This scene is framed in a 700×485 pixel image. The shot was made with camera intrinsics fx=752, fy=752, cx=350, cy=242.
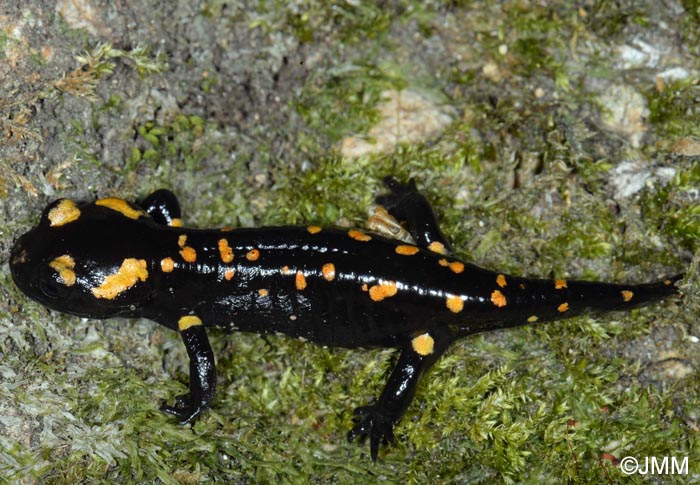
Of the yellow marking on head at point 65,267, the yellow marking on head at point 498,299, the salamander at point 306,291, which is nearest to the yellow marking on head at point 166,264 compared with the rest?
the salamander at point 306,291

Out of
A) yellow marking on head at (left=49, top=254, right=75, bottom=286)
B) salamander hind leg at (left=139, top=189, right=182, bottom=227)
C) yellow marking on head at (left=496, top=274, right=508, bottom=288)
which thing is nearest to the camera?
yellow marking on head at (left=49, top=254, right=75, bottom=286)

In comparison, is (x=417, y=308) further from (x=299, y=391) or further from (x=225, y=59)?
(x=225, y=59)

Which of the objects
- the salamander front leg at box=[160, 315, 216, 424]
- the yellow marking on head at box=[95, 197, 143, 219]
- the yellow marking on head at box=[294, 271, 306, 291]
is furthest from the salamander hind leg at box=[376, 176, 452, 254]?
the yellow marking on head at box=[95, 197, 143, 219]

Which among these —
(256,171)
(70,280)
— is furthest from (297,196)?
(70,280)

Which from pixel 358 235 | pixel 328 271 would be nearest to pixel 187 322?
pixel 328 271

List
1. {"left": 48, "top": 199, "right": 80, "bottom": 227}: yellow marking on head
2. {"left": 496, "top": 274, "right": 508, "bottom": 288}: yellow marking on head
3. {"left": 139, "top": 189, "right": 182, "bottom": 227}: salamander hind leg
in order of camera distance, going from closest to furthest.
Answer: {"left": 48, "top": 199, "right": 80, "bottom": 227}: yellow marking on head, {"left": 496, "top": 274, "right": 508, "bottom": 288}: yellow marking on head, {"left": 139, "top": 189, "right": 182, "bottom": 227}: salamander hind leg

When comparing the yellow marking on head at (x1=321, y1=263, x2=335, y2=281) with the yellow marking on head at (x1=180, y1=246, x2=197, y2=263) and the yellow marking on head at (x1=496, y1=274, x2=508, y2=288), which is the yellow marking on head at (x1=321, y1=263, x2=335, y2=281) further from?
the yellow marking on head at (x1=496, y1=274, x2=508, y2=288)
